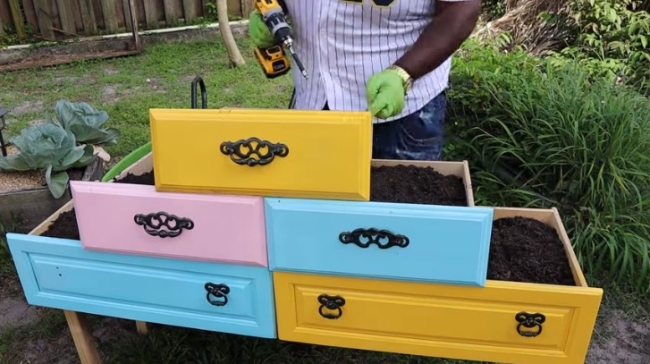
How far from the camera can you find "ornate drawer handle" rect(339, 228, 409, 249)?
4.12ft

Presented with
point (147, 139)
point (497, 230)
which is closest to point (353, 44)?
point (497, 230)

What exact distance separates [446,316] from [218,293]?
0.56 meters

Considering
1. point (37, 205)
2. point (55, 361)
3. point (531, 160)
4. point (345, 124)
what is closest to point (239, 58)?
point (37, 205)

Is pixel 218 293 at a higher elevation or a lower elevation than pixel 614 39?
lower

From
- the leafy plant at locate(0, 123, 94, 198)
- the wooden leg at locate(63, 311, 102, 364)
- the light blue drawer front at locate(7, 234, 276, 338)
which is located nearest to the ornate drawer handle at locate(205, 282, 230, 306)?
the light blue drawer front at locate(7, 234, 276, 338)

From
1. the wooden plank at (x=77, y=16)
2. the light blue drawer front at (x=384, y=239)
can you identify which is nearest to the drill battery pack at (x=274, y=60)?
the light blue drawer front at (x=384, y=239)

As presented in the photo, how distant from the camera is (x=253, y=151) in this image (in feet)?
4.02

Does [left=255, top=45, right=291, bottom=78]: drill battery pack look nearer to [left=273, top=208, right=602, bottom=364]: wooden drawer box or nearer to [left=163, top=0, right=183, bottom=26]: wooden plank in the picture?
[left=273, top=208, right=602, bottom=364]: wooden drawer box

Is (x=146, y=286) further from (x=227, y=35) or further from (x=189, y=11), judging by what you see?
(x=189, y=11)

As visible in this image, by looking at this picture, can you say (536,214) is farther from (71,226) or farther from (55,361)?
(55,361)

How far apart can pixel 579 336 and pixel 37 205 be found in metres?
2.32

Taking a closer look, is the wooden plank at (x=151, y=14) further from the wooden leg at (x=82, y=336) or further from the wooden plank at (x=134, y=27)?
the wooden leg at (x=82, y=336)

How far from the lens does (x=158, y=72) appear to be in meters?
5.16

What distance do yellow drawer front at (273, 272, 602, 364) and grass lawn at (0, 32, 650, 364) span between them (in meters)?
0.67
